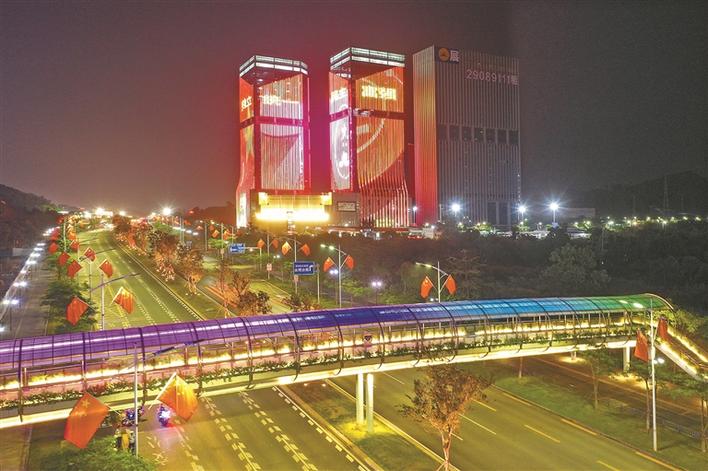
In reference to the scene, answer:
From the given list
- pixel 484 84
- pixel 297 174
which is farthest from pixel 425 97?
pixel 297 174

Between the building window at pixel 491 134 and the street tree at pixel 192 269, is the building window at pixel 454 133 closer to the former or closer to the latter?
the building window at pixel 491 134

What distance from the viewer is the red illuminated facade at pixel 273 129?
18262 centimetres

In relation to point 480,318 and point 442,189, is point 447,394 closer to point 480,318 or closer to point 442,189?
point 480,318

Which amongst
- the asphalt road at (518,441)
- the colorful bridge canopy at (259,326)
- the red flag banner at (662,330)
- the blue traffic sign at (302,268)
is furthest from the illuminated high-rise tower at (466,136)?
the asphalt road at (518,441)

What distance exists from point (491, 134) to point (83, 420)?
172536mm

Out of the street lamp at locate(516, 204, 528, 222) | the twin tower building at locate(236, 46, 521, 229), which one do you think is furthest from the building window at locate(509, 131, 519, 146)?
the street lamp at locate(516, 204, 528, 222)

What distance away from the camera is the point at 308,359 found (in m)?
32.3

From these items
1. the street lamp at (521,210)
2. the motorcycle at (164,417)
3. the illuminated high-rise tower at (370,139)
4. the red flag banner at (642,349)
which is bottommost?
the motorcycle at (164,417)

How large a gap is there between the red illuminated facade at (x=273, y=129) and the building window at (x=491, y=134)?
5916 centimetres

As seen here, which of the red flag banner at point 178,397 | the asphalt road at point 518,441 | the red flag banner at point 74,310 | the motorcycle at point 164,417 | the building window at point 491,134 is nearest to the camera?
the red flag banner at point 178,397

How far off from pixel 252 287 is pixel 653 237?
225ft

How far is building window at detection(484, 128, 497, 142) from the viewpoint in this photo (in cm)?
18075

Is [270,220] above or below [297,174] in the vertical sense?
below

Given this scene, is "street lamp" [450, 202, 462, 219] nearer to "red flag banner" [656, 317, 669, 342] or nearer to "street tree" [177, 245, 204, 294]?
"street tree" [177, 245, 204, 294]
